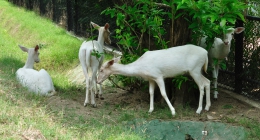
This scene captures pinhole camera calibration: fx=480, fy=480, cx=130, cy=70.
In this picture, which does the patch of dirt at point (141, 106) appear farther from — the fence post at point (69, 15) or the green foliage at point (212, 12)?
the fence post at point (69, 15)

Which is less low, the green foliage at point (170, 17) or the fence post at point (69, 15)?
the green foliage at point (170, 17)

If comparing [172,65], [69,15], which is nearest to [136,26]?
[172,65]

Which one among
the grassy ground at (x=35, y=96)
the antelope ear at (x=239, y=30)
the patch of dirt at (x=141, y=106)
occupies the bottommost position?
the patch of dirt at (x=141, y=106)

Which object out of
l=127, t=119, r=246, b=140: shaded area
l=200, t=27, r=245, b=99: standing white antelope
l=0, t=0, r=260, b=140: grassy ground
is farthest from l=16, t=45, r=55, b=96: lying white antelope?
l=200, t=27, r=245, b=99: standing white antelope

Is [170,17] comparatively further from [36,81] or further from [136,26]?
[36,81]

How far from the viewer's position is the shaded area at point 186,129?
605 cm

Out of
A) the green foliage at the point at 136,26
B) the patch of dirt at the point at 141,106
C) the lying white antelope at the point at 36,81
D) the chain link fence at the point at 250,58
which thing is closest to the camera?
the patch of dirt at the point at 141,106

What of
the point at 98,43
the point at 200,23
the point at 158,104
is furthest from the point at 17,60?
the point at 200,23

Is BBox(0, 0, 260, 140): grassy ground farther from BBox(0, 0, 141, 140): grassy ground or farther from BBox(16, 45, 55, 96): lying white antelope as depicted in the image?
BBox(16, 45, 55, 96): lying white antelope

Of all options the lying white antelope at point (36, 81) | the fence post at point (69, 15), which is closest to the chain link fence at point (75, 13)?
the fence post at point (69, 15)

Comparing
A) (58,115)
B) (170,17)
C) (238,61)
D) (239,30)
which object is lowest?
(58,115)

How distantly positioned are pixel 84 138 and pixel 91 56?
7.70 feet

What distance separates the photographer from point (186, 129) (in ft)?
20.4

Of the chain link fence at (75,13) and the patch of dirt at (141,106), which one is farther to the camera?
the chain link fence at (75,13)
